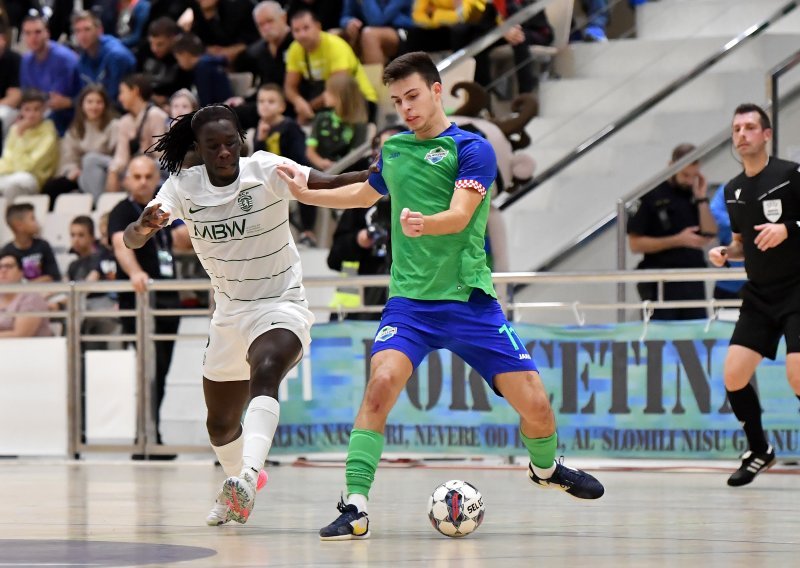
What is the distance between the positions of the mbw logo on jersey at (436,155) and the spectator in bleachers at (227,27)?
1033 cm

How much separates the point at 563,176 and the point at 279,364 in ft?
20.9

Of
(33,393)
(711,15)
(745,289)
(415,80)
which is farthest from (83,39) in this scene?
(415,80)

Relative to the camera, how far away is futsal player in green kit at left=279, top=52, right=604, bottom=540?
6785mm

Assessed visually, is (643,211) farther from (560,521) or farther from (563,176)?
(560,521)

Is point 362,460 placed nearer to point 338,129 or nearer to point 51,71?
point 338,129

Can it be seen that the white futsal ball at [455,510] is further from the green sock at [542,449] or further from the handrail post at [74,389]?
the handrail post at [74,389]

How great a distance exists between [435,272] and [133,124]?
31.4 ft

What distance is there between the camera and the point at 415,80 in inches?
269

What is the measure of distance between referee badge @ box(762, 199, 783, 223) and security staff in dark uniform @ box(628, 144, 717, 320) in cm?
249

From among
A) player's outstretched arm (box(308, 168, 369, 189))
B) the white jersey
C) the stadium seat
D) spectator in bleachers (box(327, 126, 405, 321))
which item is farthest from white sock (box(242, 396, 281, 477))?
the stadium seat

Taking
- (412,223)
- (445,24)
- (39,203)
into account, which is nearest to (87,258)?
(39,203)

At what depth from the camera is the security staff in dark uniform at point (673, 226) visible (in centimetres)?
1199

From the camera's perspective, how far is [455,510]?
6.74 m

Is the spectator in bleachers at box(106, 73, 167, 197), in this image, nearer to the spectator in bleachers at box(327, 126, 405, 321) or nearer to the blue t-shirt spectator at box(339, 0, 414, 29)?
the blue t-shirt spectator at box(339, 0, 414, 29)
